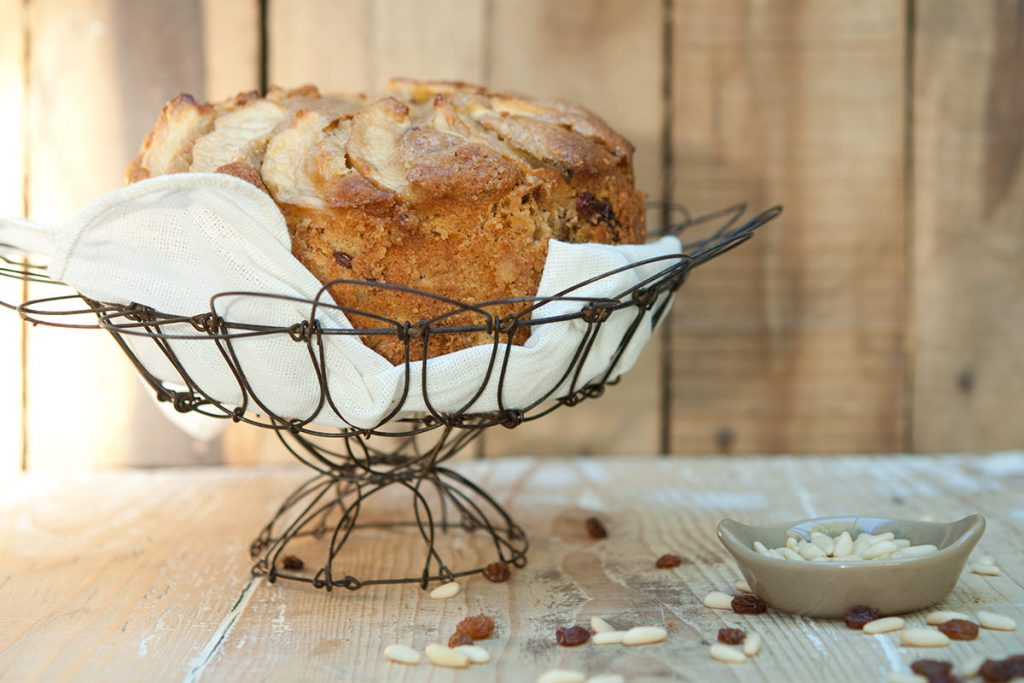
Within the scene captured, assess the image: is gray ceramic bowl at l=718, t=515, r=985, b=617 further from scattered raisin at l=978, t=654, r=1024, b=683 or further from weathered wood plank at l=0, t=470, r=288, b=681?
weathered wood plank at l=0, t=470, r=288, b=681

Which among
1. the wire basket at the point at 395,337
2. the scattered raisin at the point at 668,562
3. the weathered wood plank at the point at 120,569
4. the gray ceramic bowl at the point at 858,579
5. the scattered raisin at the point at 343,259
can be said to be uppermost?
the scattered raisin at the point at 343,259

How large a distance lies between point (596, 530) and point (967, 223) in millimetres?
1037

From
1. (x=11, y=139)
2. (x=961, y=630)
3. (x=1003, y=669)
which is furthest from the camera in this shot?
(x=11, y=139)

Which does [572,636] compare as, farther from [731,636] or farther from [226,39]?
[226,39]

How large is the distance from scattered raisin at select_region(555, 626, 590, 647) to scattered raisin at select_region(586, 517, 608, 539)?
40 centimetres

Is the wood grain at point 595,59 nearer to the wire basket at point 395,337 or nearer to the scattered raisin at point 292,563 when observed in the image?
the wire basket at point 395,337

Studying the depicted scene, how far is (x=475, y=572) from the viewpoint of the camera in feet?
4.05

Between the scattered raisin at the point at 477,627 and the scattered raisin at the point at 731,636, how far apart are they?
237mm

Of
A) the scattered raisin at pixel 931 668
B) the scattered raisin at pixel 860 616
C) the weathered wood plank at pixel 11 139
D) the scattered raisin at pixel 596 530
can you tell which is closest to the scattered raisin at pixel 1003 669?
the scattered raisin at pixel 931 668

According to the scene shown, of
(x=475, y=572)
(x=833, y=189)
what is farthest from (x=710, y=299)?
(x=475, y=572)

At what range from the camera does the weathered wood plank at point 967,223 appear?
A: 1933mm

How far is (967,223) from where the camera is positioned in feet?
6.40

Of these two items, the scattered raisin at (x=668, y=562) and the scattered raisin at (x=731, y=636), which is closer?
the scattered raisin at (x=731, y=636)

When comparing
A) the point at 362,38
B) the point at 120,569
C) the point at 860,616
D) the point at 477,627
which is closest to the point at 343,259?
the point at 477,627
